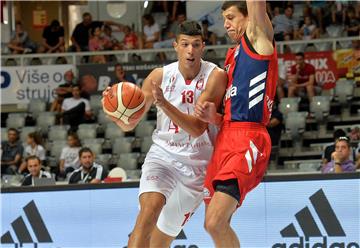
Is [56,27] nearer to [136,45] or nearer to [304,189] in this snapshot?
[136,45]

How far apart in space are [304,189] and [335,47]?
22.8ft

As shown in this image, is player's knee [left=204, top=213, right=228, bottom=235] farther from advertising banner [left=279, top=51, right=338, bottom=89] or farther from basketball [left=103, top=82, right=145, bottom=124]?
advertising banner [left=279, top=51, right=338, bottom=89]

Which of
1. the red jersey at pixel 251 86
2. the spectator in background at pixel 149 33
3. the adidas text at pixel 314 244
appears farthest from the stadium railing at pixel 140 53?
the red jersey at pixel 251 86

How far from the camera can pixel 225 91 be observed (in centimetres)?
643

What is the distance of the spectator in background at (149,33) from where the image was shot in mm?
16969

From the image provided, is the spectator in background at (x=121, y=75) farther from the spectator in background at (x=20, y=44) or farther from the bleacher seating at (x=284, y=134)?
the spectator in background at (x=20, y=44)

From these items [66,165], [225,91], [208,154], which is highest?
[225,91]

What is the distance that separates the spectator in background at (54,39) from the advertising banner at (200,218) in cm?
826

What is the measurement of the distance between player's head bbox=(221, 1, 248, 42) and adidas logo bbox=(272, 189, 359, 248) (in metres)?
2.99

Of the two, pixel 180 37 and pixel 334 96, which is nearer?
pixel 180 37

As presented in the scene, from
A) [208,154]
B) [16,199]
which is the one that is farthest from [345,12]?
[208,154]

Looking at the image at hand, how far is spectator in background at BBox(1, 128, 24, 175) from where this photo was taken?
553 inches

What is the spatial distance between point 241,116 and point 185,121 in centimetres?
40

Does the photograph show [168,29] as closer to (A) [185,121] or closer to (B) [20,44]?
(B) [20,44]
